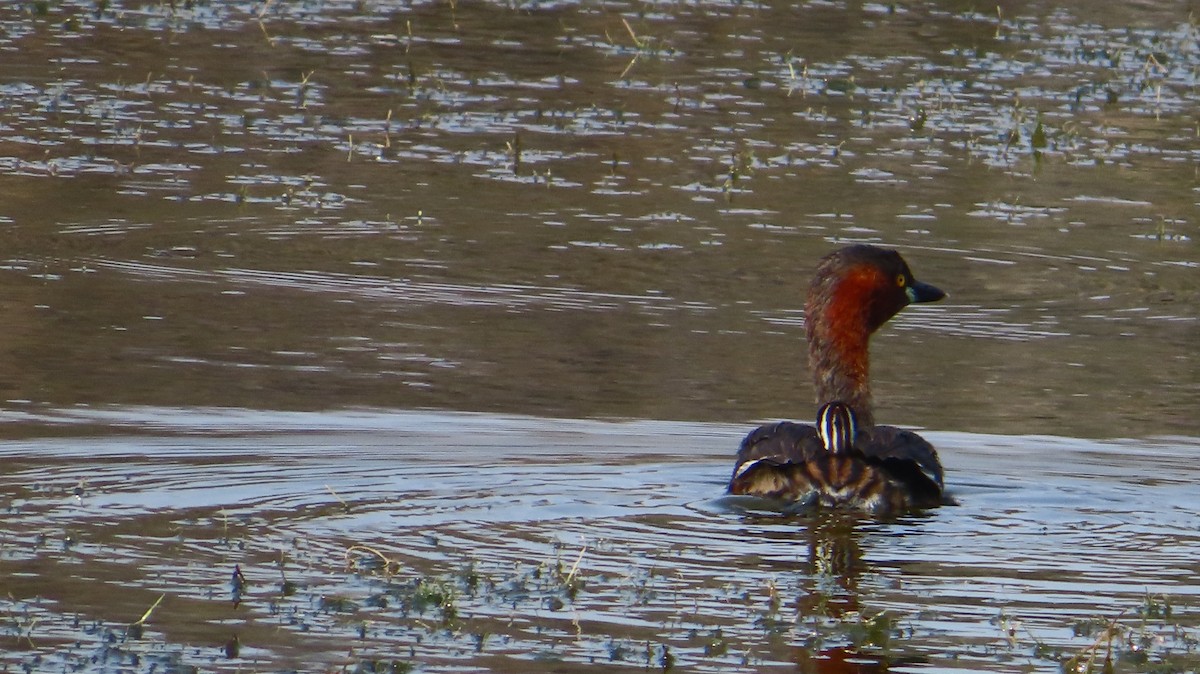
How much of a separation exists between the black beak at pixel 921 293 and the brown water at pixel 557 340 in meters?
0.68

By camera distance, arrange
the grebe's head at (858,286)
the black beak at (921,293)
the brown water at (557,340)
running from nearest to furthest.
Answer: the brown water at (557,340), the grebe's head at (858,286), the black beak at (921,293)

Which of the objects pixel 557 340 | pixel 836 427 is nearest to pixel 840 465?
pixel 836 427

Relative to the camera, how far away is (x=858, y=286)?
1012cm

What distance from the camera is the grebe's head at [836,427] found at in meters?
8.98

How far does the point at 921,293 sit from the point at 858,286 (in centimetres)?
36

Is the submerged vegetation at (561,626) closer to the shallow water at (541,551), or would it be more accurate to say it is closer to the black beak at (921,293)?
the shallow water at (541,551)

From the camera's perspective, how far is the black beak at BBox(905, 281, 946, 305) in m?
10.3

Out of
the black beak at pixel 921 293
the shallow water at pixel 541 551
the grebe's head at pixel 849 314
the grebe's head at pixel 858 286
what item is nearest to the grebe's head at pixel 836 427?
the shallow water at pixel 541 551

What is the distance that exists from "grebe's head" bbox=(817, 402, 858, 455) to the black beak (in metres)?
1.32

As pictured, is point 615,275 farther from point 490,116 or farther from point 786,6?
point 786,6

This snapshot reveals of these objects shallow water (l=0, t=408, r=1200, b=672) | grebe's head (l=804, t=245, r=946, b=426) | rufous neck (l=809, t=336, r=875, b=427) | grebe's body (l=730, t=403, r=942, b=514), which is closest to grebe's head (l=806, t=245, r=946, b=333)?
grebe's head (l=804, t=245, r=946, b=426)

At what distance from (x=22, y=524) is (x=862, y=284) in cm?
387

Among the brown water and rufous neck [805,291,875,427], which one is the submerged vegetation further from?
rufous neck [805,291,875,427]

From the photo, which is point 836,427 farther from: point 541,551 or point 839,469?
point 541,551
